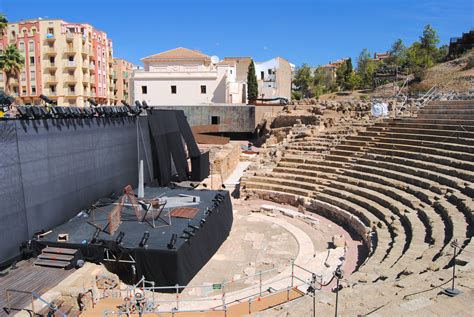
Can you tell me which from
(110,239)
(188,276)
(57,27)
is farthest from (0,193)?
(57,27)

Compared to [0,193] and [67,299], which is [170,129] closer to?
[0,193]

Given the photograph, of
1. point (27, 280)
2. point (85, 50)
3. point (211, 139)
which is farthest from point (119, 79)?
point (27, 280)

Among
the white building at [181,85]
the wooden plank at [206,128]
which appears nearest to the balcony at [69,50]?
the white building at [181,85]

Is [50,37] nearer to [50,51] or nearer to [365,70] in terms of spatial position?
[50,51]

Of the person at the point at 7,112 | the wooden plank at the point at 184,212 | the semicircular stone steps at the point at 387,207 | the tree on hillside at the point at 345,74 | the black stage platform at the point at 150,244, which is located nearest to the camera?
the black stage platform at the point at 150,244

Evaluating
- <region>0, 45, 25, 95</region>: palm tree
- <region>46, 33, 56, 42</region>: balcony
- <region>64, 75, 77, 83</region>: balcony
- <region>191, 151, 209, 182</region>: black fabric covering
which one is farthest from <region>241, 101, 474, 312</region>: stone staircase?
<region>46, 33, 56, 42</region>: balcony

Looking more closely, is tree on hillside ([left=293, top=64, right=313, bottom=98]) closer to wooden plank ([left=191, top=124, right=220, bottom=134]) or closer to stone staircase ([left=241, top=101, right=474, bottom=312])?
wooden plank ([left=191, top=124, right=220, bottom=134])

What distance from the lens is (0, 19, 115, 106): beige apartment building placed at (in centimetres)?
4106

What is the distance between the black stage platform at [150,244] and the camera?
1054cm

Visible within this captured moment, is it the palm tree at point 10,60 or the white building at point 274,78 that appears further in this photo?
the white building at point 274,78

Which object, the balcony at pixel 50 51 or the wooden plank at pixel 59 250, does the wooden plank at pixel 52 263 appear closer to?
the wooden plank at pixel 59 250

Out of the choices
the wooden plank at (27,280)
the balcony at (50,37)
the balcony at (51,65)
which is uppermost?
the balcony at (50,37)

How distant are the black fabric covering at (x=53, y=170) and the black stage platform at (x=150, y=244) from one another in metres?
0.63

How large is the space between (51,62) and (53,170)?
111ft
